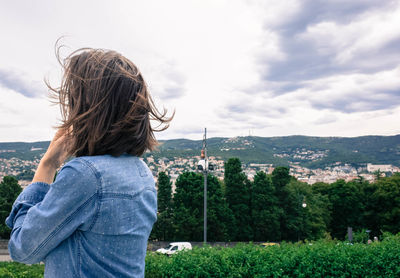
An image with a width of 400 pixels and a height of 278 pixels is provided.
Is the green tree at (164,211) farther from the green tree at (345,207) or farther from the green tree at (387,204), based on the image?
the green tree at (387,204)

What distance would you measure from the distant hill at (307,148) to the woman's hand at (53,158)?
388 feet

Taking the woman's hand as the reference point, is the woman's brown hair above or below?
above

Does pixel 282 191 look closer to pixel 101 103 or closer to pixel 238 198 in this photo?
pixel 238 198

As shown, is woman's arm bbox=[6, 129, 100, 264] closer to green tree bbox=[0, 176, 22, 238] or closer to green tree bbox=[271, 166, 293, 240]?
green tree bbox=[0, 176, 22, 238]

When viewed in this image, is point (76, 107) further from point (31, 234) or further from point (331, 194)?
point (331, 194)

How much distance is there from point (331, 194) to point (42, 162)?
45.9 meters

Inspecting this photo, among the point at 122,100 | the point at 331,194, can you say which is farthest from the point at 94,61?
the point at 331,194

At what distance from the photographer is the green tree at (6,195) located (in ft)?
86.4

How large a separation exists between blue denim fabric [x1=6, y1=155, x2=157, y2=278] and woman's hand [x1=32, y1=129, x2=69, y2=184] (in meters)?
0.04

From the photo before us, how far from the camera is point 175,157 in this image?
347ft

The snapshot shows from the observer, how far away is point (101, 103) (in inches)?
38.7

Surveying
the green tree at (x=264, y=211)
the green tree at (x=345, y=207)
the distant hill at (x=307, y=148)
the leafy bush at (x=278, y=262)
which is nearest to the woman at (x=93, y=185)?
the leafy bush at (x=278, y=262)

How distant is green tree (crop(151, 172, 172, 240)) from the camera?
3100cm

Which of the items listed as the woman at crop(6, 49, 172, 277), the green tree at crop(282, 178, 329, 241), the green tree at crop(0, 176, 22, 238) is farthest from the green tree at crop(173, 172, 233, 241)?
the woman at crop(6, 49, 172, 277)
